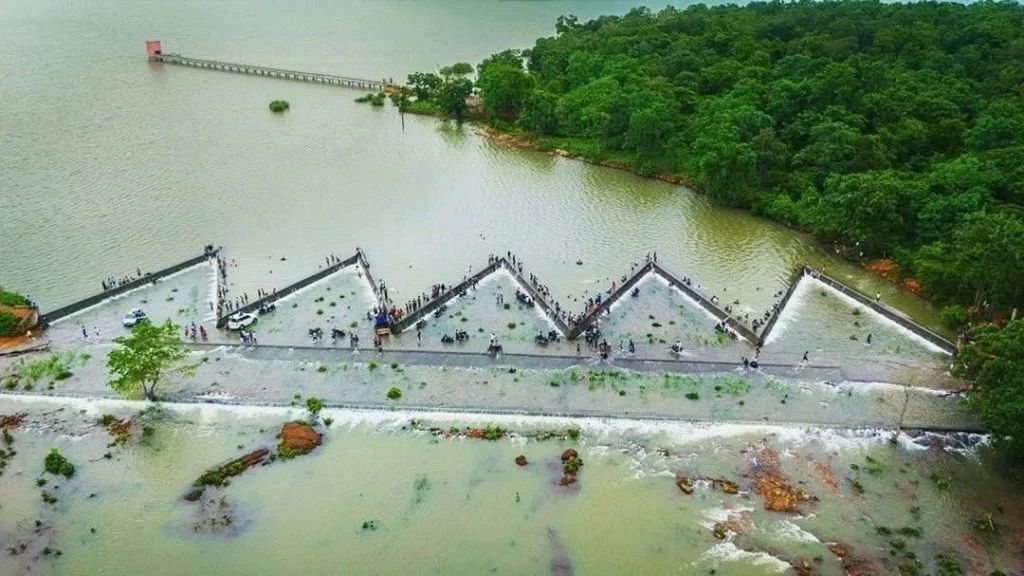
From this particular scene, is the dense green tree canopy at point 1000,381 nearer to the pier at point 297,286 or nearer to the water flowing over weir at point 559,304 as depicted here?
the water flowing over weir at point 559,304

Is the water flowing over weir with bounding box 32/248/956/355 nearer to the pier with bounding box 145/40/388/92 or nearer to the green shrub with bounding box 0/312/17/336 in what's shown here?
the green shrub with bounding box 0/312/17/336

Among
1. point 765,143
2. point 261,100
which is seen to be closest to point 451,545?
point 765,143

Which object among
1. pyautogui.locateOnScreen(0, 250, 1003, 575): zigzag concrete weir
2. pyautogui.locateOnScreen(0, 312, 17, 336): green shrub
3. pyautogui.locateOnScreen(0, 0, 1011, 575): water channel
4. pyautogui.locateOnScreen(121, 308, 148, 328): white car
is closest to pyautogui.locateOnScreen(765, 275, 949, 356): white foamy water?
pyautogui.locateOnScreen(0, 250, 1003, 575): zigzag concrete weir

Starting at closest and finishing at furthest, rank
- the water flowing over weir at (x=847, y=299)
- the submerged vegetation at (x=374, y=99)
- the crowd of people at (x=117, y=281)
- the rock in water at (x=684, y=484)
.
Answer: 1. the rock in water at (x=684, y=484)
2. the water flowing over weir at (x=847, y=299)
3. the crowd of people at (x=117, y=281)
4. the submerged vegetation at (x=374, y=99)

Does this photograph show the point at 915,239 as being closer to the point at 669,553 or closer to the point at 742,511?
the point at 742,511

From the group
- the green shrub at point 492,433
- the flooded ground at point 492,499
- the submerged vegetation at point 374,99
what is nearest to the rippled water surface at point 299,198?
the submerged vegetation at point 374,99
